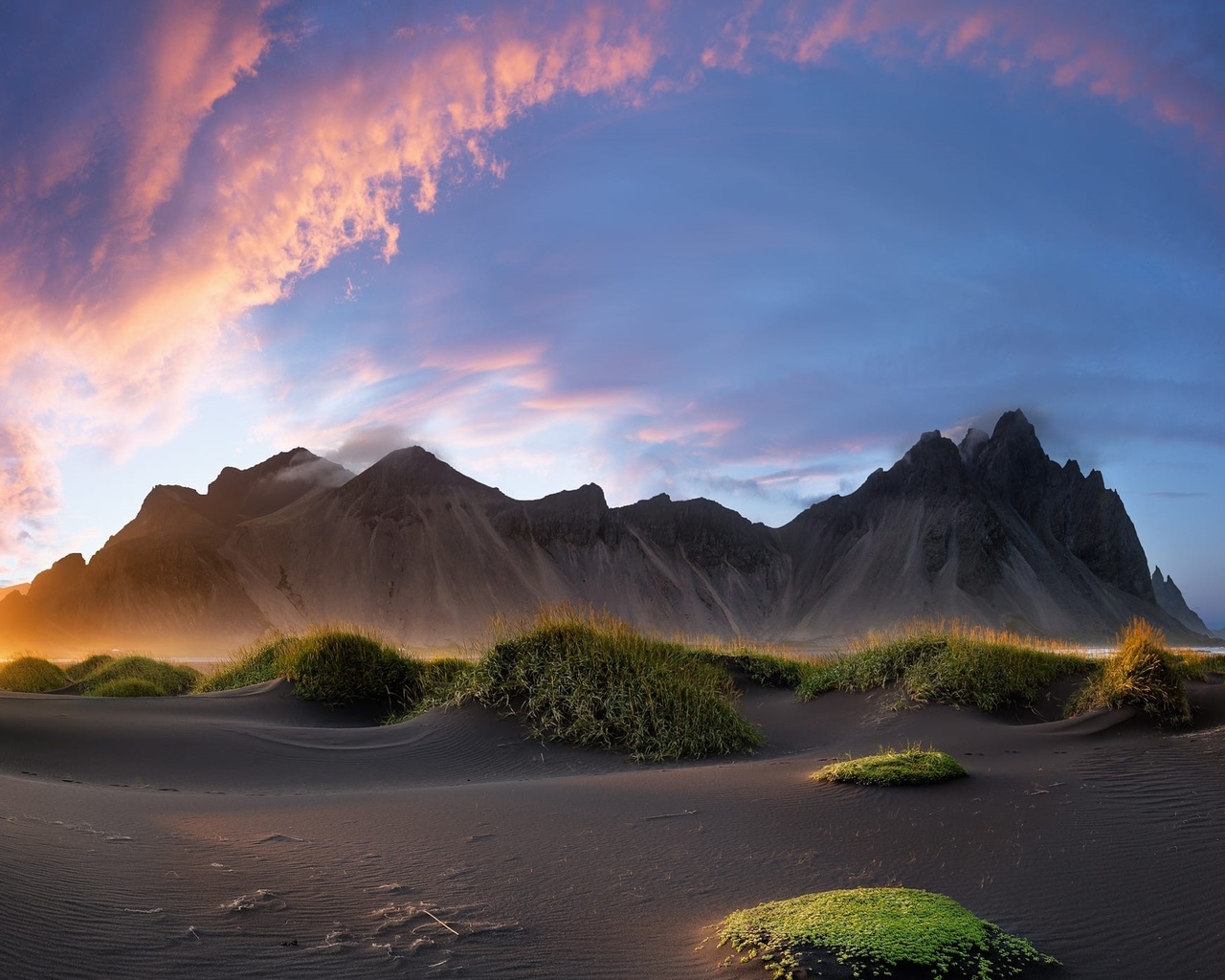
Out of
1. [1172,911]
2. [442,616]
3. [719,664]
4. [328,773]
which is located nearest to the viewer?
[1172,911]

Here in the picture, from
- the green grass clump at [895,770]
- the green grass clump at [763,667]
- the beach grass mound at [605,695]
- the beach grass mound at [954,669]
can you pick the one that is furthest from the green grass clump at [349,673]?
the green grass clump at [895,770]

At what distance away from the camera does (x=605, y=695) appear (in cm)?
1319

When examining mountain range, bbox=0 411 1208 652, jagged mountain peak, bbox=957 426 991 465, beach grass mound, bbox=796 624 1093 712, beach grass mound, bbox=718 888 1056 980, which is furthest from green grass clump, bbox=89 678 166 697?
jagged mountain peak, bbox=957 426 991 465

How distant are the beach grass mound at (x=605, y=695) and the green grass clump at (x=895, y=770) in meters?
3.78

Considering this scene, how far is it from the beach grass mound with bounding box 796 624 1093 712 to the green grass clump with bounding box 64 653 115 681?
23.2m

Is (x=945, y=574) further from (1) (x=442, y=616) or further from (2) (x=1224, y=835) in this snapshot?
(2) (x=1224, y=835)

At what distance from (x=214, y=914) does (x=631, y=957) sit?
2.31 metres

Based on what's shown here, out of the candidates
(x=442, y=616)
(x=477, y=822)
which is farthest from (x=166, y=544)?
(x=477, y=822)

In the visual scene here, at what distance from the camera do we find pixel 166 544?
98.1m

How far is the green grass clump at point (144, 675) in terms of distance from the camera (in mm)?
24156

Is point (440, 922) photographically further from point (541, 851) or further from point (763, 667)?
point (763, 667)

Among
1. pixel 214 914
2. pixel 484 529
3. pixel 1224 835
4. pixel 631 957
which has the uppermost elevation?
pixel 484 529

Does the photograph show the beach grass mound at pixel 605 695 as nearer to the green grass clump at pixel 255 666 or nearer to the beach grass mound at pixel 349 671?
the beach grass mound at pixel 349 671

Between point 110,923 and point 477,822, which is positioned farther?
point 477,822
